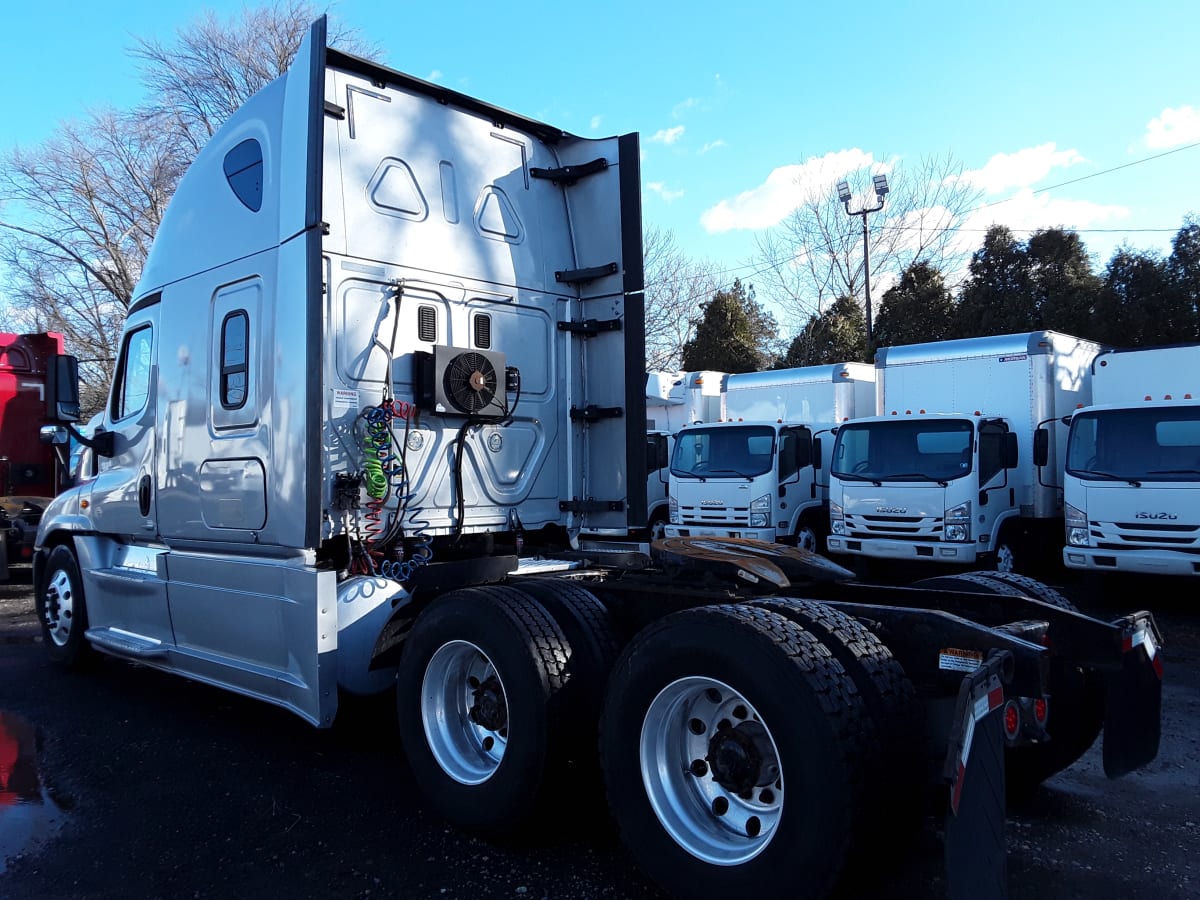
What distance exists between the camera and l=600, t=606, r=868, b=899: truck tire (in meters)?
2.86

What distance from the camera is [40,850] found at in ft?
13.4

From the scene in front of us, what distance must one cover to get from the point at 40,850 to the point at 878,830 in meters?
3.70

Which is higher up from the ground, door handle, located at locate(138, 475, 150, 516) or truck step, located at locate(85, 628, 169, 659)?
door handle, located at locate(138, 475, 150, 516)

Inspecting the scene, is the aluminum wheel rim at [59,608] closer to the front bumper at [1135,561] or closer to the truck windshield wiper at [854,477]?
the truck windshield wiper at [854,477]

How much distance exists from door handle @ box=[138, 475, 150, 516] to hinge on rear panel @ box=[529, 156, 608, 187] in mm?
3308

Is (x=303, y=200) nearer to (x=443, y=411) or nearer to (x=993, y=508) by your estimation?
(x=443, y=411)

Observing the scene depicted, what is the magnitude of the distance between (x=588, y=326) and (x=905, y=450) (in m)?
7.14

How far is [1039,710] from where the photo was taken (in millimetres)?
3473

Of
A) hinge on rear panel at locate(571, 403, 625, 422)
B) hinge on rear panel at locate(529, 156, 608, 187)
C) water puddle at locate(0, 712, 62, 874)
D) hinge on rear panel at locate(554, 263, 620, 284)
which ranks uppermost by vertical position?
hinge on rear panel at locate(529, 156, 608, 187)

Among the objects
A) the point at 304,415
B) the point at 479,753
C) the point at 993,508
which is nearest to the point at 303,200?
the point at 304,415

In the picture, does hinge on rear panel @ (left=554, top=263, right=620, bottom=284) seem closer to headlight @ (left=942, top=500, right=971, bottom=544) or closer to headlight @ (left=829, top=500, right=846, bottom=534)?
headlight @ (left=942, top=500, right=971, bottom=544)

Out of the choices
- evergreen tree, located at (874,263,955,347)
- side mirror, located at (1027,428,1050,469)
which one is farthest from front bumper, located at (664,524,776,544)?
evergreen tree, located at (874,263,955,347)

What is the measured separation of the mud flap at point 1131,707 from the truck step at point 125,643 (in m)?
5.31

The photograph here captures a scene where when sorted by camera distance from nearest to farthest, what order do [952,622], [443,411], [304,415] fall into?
[952,622] → [304,415] → [443,411]
